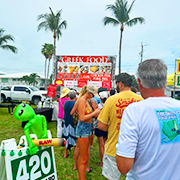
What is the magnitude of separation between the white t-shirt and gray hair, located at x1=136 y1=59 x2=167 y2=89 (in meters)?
0.13

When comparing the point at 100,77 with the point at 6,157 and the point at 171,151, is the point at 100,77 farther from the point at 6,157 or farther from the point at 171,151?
the point at 171,151

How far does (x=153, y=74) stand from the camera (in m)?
1.19

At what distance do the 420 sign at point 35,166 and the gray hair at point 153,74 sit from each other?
1.76m

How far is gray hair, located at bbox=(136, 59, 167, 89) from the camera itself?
1192 millimetres

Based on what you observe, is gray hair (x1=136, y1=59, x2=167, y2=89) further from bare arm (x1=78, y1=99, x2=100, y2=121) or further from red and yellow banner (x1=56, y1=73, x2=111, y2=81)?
red and yellow banner (x1=56, y1=73, x2=111, y2=81)

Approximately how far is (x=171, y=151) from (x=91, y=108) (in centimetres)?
206

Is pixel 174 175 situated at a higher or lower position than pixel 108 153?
higher

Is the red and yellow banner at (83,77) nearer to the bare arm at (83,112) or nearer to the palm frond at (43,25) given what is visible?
the bare arm at (83,112)

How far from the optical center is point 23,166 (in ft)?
6.97

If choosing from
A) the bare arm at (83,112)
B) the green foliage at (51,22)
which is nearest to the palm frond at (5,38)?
the green foliage at (51,22)

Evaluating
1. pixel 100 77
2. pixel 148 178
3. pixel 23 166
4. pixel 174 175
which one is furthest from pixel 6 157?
pixel 100 77

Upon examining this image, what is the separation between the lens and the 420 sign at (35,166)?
206cm

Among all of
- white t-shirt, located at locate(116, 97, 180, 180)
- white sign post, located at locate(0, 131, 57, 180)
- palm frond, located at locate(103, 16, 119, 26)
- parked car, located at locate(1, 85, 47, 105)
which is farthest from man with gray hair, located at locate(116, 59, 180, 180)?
palm frond, located at locate(103, 16, 119, 26)

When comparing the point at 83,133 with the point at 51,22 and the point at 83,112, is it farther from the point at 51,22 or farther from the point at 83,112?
the point at 51,22
